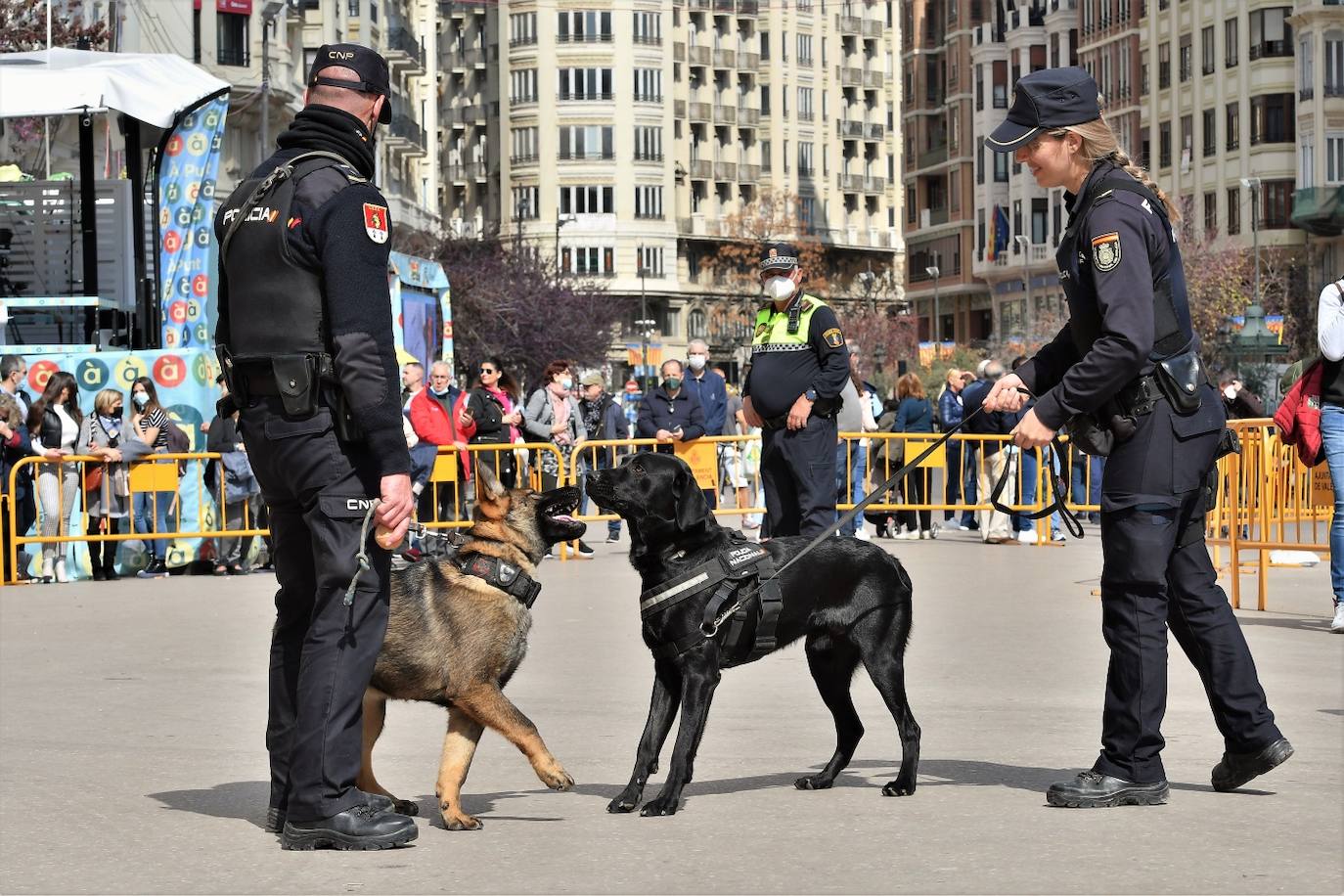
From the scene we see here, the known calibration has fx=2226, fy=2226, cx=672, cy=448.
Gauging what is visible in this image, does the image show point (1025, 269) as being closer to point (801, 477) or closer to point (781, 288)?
point (781, 288)

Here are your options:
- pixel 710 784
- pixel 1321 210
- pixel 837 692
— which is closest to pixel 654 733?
pixel 710 784

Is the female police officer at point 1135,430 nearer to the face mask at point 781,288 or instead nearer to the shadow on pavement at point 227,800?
the shadow on pavement at point 227,800

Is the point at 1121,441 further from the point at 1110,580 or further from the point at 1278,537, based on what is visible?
the point at 1278,537

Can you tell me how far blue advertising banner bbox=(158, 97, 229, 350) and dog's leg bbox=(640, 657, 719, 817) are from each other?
13.3 m

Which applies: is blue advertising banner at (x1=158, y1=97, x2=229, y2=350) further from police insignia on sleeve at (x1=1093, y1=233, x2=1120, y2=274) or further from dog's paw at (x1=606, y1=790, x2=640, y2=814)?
police insignia on sleeve at (x1=1093, y1=233, x2=1120, y2=274)

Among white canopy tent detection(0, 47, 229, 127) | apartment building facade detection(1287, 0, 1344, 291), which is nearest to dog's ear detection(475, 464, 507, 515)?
white canopy tent detection(0, 47, 229, 127)

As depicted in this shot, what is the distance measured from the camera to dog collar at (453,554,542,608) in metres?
6.99

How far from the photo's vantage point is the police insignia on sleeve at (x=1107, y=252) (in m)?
6.67

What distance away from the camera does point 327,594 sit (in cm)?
620

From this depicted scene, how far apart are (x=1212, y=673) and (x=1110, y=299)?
4.07 ft

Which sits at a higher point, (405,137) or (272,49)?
(272,49)

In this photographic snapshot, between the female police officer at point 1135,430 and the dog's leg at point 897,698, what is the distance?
49 cm

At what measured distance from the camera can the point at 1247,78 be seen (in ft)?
252

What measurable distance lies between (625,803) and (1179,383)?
212cm
